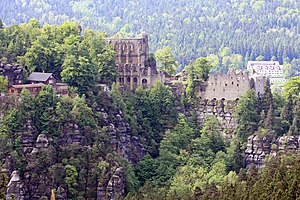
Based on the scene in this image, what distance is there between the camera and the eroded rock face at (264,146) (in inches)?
3337

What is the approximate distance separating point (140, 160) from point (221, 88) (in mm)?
8816

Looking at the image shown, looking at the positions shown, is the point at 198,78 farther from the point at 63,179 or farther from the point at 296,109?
the point at 63,179

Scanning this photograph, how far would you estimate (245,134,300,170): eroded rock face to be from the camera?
84750 mm

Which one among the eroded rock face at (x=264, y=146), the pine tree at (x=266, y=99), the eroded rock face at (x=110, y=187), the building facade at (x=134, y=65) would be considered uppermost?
the building facade at (x=134, y=65)

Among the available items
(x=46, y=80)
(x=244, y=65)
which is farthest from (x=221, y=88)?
(x=244, y=65)

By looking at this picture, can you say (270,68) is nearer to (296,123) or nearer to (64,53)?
(296,123)

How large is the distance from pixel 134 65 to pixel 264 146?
12282mm

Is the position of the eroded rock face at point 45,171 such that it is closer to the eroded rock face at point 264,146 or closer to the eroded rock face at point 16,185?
the eroded rock face at point 16,185

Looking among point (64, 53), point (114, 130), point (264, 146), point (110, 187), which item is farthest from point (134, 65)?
point (110, 187)

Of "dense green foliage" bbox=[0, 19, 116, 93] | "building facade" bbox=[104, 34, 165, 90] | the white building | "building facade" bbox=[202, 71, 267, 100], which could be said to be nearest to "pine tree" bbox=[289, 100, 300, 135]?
"building facade" bbox=[202, 71, 267, 100]

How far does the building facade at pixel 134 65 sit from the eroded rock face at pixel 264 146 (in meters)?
9.67

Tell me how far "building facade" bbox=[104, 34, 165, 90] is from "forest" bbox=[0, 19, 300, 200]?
96 centimetres

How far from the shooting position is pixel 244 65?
176m

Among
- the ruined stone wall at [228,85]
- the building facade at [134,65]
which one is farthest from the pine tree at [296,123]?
the building facade at [134,65]
